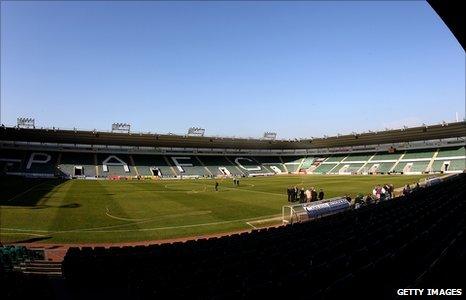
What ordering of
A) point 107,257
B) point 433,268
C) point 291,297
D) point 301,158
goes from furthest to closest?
point 301,158
point 107,257
point 433,268
point 291,297

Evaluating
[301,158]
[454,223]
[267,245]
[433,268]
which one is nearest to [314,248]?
[267,245]

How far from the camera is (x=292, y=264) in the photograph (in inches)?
344

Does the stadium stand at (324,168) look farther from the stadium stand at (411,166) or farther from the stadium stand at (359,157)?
the stadium stand at (411,166)

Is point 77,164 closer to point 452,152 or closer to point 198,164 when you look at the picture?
point 198,164

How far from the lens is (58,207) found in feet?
100

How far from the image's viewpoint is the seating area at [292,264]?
22.8 ft

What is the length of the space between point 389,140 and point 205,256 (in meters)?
81.6

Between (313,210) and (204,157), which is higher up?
(204,157)

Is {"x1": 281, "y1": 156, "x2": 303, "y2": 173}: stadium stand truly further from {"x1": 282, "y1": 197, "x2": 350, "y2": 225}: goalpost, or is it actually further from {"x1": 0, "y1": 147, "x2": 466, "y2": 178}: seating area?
{"x1": 282, "y1": 197, "x2": 350, "y2": 225}: goalpost

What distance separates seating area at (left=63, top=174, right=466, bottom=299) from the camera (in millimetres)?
6948

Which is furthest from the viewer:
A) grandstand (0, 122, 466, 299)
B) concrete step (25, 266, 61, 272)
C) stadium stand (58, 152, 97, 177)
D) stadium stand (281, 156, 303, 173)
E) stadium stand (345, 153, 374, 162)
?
stadium stand (281, 156, 303, 173)

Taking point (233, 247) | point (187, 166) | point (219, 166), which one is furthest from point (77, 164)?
point (233, 247)

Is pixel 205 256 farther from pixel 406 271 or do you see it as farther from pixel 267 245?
pixel 406 271

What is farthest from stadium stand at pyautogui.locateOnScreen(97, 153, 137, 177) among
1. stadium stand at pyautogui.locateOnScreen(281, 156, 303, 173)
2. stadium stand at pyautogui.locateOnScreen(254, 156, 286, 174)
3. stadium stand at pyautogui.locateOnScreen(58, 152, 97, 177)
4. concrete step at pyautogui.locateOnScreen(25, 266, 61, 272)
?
concrete step at pyautogui.locateOnScreen(25, 266, 61, 272)
